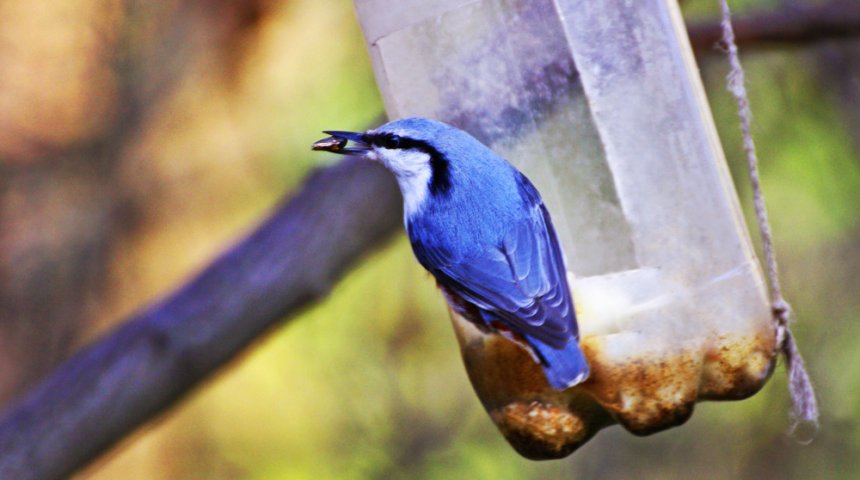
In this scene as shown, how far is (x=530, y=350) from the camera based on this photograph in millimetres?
1887

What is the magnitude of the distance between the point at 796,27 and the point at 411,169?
2.07 meters

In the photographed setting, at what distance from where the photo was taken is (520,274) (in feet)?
6.15

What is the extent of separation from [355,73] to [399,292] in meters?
0.76

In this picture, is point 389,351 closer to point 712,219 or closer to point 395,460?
point 395,460

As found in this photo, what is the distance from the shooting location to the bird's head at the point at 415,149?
1856 mm

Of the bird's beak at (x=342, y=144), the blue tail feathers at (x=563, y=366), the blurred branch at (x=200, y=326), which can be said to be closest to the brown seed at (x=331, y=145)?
the bird's beak at (x=342, y=144)

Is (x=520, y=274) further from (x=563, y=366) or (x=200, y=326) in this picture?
(x=200, y=326)

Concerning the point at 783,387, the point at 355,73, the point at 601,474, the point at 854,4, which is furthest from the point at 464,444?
the point at 854,4

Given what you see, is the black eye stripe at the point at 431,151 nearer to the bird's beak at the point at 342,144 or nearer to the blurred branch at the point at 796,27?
the bird's beak at the point at 342,144

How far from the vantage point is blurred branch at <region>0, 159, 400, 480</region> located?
9.61 ft

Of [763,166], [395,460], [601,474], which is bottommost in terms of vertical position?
[601,474]

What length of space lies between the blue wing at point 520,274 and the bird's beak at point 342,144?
18 cm

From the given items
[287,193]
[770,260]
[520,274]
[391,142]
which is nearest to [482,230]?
[520,274]

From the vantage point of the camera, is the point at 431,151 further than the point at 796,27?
No
